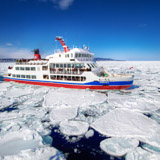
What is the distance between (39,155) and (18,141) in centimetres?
193

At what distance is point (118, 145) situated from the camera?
21.5 feet

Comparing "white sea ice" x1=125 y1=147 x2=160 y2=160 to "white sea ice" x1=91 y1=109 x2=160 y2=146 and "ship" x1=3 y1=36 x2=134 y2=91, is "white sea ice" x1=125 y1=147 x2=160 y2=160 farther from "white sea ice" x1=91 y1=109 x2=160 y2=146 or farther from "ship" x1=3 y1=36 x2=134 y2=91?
"ship" x1=3 y1=36 x2=134 y2=91

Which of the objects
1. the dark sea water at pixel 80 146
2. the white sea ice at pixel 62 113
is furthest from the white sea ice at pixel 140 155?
the white sea ice at pixel 62 113

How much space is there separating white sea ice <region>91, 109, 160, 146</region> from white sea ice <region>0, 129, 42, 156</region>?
12.8ft

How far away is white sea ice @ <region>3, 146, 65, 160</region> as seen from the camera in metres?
5.67

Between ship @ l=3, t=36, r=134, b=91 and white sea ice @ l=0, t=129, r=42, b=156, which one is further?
ship @ l=3, t=36, r=134, b=91

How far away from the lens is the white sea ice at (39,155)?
5.67 m

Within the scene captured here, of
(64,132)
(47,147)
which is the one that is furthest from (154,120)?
(47,147)

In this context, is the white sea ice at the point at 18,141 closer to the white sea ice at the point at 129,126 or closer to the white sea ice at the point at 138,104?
the white sea ice at the point at 129,126

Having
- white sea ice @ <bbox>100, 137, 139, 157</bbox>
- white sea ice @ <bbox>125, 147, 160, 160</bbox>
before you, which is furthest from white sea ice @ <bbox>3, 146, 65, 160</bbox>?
white sea ice @ <bbox>125, 147, 160, 160</bbox>

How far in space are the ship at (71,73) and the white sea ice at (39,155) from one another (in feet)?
38.9

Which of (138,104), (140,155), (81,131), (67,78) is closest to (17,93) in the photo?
(67,78)

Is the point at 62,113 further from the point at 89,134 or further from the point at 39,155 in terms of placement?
the point at 39,155

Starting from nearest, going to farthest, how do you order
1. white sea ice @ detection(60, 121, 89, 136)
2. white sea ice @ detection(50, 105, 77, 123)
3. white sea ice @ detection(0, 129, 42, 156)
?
white sea ice @ detection(0, 129, 42, 156) → white sea ice @ detection(60, 121, 89, 136) → white sea ice @ detection(50, 105, 77, 123)
